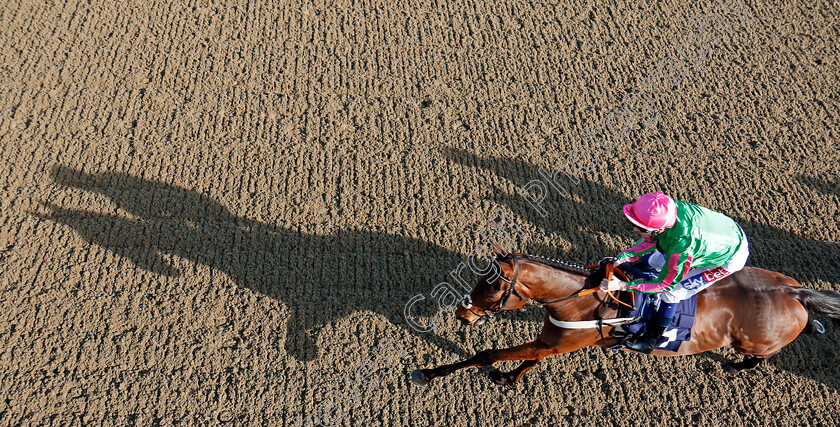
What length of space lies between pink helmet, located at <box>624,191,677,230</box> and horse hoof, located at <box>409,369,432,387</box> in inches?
73.8

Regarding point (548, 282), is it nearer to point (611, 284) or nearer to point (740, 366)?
point (611, 284)

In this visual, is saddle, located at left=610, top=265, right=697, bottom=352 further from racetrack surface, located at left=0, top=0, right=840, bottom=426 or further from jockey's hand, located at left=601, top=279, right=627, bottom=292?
racetrack surface, located at left=0, top=0, right=840, bottom=426

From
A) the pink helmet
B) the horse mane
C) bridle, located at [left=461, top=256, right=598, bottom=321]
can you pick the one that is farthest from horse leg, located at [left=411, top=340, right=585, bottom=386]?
the pink helmet

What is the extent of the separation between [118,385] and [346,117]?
3.19 m

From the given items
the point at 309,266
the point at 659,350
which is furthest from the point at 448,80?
the point at 659,350

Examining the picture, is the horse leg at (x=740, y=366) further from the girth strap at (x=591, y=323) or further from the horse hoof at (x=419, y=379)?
the horse hoof at (x=419, y=379)

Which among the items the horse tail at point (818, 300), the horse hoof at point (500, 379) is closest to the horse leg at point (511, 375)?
the horse hoof at point (500, 379)

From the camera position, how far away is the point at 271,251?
4.95 m

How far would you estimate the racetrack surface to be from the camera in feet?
14.1

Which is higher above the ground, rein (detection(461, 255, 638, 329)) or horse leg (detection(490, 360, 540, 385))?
rein (detection(461, 255, 638, 329))

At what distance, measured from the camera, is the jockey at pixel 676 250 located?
3549mm

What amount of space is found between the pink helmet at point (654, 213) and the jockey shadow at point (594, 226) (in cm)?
158

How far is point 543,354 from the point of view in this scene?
163 inches

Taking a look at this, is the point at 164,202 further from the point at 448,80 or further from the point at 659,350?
the point at 659,350
